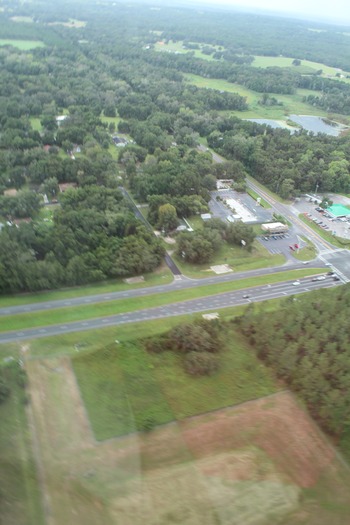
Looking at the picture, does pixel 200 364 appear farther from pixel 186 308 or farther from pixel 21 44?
pixel 21 44

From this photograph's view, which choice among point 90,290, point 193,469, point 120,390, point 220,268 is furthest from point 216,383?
point 220,268

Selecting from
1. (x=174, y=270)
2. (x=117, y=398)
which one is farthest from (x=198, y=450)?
(x=174, y=270)

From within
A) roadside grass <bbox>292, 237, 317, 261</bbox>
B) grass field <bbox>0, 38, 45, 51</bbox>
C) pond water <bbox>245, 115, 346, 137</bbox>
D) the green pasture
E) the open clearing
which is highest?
grass field <bbox>0, 38, 45, 51</bbox>

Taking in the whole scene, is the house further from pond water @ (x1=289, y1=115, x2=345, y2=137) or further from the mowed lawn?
pond water @ (x1=289, y1=115, x2=345, y2=137)

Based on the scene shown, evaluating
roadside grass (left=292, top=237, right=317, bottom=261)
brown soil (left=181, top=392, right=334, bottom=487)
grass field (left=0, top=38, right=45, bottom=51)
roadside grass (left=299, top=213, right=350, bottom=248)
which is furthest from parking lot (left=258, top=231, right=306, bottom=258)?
grass field (left=0, top=38, right=45, bottom=51)

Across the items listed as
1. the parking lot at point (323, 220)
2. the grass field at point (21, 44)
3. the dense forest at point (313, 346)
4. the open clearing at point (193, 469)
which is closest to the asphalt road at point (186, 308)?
the dense forest at point (313, 346)

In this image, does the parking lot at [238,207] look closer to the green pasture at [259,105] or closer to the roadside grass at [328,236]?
the roadside grass at [328,236]
